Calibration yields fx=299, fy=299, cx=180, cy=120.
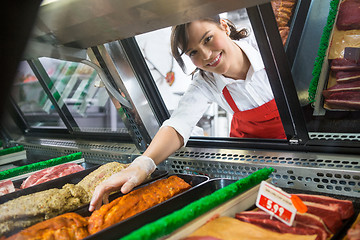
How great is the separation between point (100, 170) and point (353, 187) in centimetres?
131

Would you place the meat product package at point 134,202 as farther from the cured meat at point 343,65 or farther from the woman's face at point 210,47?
the cured meat at point 343,65

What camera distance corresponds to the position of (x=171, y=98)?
2.96 m

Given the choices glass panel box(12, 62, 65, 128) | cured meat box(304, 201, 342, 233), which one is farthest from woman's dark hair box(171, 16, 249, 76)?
glass panel box(12, 62, 65, 128)

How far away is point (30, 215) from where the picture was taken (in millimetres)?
1254

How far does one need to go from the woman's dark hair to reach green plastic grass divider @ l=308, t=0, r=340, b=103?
598 millimetres

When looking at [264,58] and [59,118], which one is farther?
[59,118]

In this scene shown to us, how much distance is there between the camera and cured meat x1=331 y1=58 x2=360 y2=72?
1.55m

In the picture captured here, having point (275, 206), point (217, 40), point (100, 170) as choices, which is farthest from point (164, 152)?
point (275, 206)

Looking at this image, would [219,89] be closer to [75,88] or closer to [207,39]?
[207,39]

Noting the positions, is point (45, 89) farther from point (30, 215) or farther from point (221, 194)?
point (221, 194)

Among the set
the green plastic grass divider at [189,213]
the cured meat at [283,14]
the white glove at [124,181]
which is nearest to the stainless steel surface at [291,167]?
the green plastic grass divider at [189,213]

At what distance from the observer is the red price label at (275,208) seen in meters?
1.04

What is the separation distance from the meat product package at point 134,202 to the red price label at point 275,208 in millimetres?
475

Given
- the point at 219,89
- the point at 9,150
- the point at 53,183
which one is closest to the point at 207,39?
the point at 219,89
